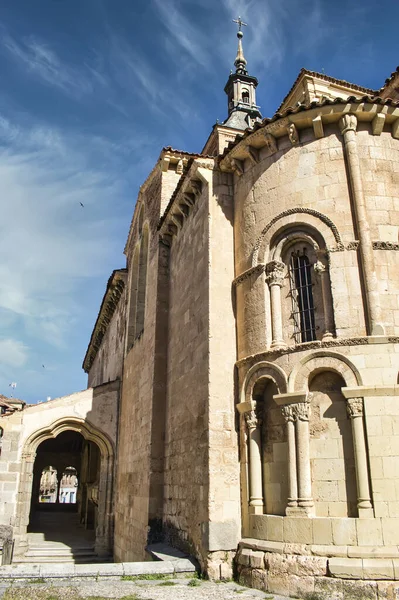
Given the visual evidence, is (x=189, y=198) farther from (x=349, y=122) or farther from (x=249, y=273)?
(x=349, y=122)

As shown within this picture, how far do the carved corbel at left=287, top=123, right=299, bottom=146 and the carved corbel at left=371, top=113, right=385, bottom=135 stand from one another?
3.85 ft

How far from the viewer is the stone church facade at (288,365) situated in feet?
22.1

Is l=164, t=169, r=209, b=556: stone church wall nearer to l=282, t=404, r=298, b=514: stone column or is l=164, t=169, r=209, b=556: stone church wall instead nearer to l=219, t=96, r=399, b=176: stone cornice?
l=282, t=404, r=298, b=514: stone column

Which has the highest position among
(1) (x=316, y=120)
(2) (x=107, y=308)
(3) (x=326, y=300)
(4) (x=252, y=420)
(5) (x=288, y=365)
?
(2) (x=107, y=308)

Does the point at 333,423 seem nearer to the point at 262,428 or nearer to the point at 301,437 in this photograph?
the point at 301,437

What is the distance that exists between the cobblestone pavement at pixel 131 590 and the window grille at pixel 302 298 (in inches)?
138

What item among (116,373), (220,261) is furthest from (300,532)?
(116,373)

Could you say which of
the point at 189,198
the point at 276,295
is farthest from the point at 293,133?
the point at 189,198

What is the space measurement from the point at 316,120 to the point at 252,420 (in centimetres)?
474

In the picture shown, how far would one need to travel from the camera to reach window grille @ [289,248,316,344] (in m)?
7.95

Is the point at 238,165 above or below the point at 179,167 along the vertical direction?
below

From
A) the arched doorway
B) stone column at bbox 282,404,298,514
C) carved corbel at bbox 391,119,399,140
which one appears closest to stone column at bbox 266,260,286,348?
stone column at bbox 282,404,298,514

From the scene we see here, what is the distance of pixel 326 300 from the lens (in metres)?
7.67

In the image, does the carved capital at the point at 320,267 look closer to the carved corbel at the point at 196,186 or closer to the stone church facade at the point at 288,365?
the stone church facade at the point at 288,365
